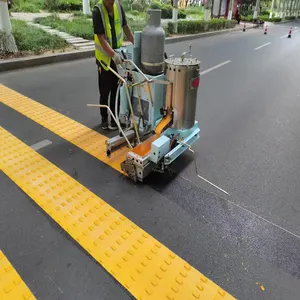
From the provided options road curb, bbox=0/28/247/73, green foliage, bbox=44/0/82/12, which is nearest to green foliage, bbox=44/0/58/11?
green foliage, bbox=44/0/82/12

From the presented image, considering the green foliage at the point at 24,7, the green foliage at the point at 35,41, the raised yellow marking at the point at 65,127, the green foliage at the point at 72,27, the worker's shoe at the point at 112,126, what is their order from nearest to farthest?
the raised yellow marking at the point at 65,127 < the worker's shoe at the point at 112,126 < the green foliage at the point at 35,41 < the green foliage at the point at 72,27 < the green foliage at the point at 24,7

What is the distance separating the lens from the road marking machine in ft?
8.98

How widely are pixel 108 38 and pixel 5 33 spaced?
4.65 metres

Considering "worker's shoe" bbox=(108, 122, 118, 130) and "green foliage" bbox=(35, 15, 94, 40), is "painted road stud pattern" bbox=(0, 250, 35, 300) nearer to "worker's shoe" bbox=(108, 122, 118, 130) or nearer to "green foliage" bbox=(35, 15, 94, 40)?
"worker's shoe" bbox=(108, 122, 118, 130)

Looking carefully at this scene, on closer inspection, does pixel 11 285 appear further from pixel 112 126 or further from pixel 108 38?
pixel 108 38

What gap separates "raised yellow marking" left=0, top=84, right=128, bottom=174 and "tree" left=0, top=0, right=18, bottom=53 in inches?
95.1

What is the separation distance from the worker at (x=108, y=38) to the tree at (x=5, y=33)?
4.33 meters

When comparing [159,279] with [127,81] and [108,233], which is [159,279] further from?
[127,81]

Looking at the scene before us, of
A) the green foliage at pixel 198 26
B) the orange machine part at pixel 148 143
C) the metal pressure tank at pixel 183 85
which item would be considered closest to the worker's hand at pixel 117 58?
the metal pressure tank at pixel 183 85

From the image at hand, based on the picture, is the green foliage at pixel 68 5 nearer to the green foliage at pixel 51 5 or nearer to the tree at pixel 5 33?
the green foliage at pixel 51 5

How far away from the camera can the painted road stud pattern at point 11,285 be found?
5.76 feet

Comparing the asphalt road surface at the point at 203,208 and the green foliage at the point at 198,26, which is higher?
the green foliage at the point at 198,26

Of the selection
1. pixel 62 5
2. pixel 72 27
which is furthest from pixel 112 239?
pixel 62 5

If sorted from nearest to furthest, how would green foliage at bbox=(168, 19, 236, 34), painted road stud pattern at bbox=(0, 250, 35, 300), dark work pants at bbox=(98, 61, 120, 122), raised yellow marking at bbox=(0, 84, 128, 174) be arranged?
painted road stud pattern at bbox=(0, 250, 35, 300) < raised yellow marking at bbox=(0, 84, 128, 174) < dark work pants at bbox=(98, 61, 120, 122) < green foliage at bbox=(168, 19, 236, 34)
